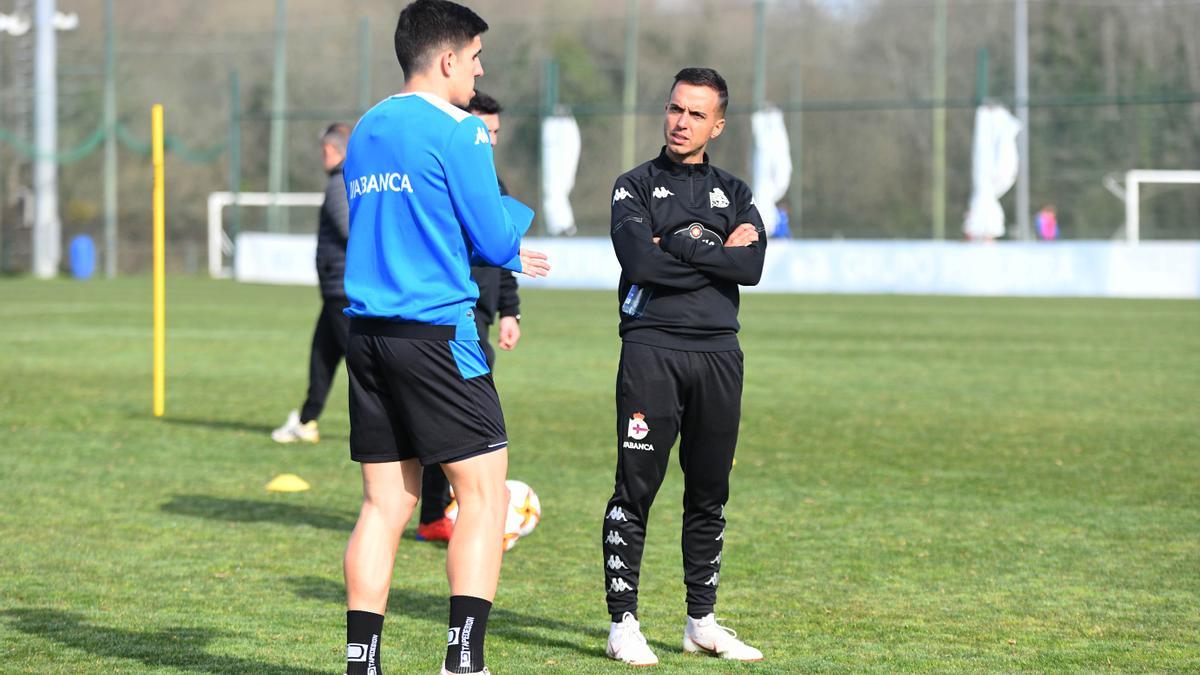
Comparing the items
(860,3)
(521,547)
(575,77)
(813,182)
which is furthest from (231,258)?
(521,547)

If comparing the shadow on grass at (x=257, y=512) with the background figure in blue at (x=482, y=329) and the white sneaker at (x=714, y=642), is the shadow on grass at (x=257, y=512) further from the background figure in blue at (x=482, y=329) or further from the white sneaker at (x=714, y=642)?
the white sneaker at (x=714, y=642)

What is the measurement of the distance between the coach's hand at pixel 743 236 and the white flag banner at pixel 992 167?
30871 mm

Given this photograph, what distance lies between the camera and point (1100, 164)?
45.5 meters

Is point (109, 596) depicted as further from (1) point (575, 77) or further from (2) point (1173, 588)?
(1) point (575, 77)

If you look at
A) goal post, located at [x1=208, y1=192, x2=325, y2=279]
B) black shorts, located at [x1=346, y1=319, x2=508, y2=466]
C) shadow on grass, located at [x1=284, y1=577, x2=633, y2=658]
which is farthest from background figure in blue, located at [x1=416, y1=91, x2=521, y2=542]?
goal post, located at [x1=208, y1=192, x2=325, y2=279]

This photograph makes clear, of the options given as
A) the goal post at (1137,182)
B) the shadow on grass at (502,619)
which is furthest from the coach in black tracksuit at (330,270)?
the goal post at (1137,182)

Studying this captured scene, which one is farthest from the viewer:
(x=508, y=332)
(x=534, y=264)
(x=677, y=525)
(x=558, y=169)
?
(x=558, y=169)

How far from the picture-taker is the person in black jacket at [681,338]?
527cm

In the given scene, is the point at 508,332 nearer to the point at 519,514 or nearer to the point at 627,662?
the point at 519,514

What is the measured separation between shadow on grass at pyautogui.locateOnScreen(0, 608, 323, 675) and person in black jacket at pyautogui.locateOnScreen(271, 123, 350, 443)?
388cm

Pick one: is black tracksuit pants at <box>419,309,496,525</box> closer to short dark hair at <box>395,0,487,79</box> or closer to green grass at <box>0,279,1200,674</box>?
green grass at <box>0,279,1200,674</box>

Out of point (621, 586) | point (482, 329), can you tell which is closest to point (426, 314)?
point (621, 586)

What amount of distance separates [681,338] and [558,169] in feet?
115

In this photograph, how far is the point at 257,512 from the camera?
8.30m
